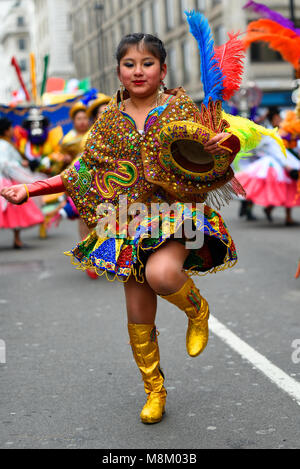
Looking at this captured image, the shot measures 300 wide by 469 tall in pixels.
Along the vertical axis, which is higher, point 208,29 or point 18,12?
point 18,12

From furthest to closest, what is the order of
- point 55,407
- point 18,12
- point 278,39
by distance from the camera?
point 18,12, point 278,39, point 55,407

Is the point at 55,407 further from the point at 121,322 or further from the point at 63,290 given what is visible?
the point at 63,290

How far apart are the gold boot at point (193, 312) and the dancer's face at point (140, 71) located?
927 millimetres

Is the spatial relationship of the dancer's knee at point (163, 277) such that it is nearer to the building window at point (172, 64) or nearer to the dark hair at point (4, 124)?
the dark hair at point (4, 124)

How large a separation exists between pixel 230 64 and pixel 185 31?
3704 centimetres

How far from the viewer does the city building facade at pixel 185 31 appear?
3309 cm

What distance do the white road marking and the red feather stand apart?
1570mm

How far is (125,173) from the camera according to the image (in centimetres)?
338

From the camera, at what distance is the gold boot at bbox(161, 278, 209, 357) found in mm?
3271

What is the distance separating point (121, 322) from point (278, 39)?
2833 millimetres

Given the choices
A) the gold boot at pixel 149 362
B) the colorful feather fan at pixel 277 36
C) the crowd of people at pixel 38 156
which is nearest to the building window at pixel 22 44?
the crowd of people at pixel 38 156

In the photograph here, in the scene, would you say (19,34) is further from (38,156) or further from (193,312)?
(193,312)

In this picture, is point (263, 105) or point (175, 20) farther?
point (175, 20)

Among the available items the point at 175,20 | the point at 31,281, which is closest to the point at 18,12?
the point at 175,20
